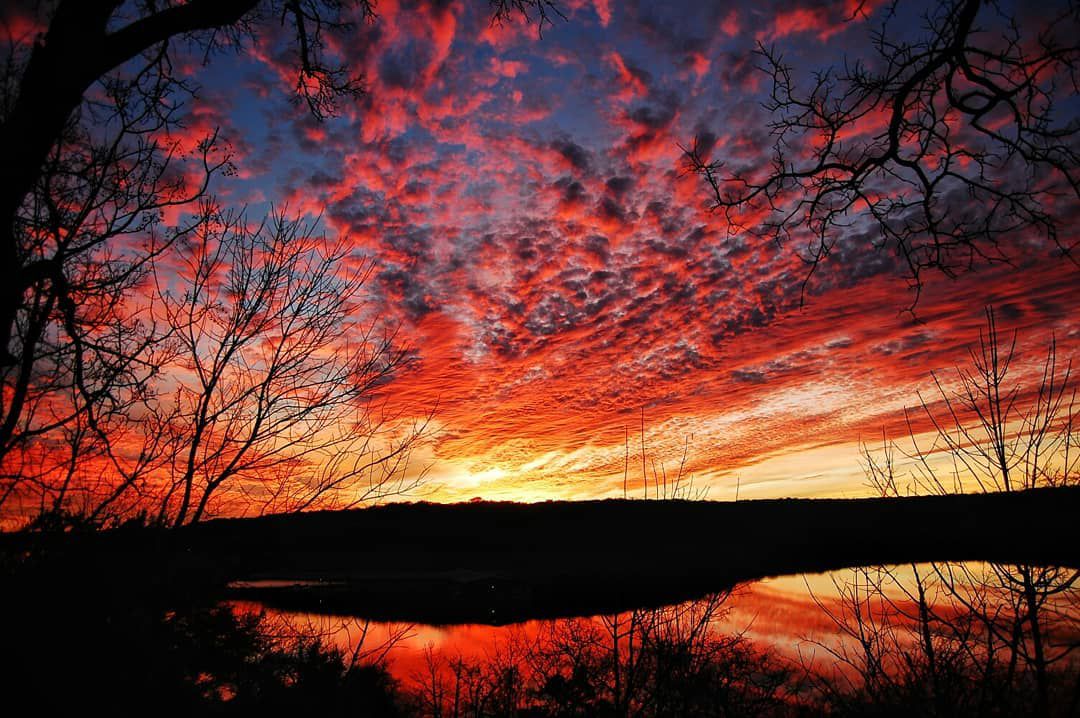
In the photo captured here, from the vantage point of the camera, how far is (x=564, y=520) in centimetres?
7756

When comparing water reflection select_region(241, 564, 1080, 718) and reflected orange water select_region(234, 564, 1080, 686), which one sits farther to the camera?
reflected orange water select_region(234, 564, 1080, 686)

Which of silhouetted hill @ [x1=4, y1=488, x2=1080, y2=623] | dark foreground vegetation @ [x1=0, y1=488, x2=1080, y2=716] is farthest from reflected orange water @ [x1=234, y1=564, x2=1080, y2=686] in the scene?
silhouetted hill @ [x1=4, y1=488, x2=1080, y2=623]

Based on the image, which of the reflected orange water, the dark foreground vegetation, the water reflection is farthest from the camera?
the reflected orange water

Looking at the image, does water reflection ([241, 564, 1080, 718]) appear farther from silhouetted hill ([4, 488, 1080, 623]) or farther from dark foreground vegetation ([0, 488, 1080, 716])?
silhouetted hill ([4, 488, 1080, 623])

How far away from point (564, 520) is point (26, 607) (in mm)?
76960

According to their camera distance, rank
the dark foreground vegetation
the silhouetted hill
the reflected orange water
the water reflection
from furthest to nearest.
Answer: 1. the silhouetted hill
2. the reflected orange water
3. the water reflection
4. the dark foreground vegetation

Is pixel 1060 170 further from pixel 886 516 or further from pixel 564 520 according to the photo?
pixel 886 516

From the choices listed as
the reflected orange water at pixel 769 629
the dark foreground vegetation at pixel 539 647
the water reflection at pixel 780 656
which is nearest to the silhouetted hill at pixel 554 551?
the dark foreground vegetation at pixel 539 647

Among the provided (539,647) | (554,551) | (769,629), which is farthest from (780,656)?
A: (554,551)

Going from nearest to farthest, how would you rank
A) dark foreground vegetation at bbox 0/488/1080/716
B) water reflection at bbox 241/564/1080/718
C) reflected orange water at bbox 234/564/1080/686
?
dark foreground vegetation at bbox 0/488/1080/716 < water reflection at bbox 241/564/1080/718 < reflected orange water at bbox 234/564/1080/686

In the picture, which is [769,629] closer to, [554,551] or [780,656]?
[780,656]

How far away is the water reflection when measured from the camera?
169 inches

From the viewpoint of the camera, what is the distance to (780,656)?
14.5 meters

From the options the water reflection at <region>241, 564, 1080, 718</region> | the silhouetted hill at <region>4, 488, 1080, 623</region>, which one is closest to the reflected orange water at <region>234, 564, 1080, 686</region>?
the water reflection at <region>241, 564, 1080, 718</region>
